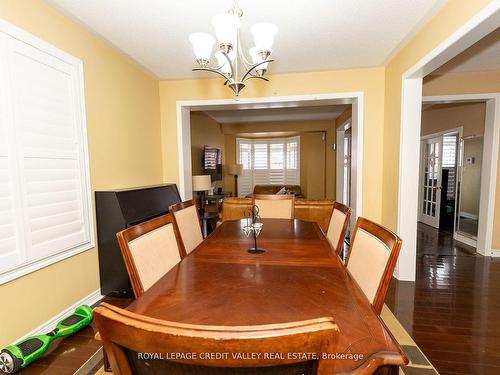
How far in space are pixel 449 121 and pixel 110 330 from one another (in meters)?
5.82

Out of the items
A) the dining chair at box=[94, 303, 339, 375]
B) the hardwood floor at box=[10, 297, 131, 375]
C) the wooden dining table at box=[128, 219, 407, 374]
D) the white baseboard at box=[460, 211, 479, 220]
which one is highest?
the dining chair at box=[94, 303, 339, 375]

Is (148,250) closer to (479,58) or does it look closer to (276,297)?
(276,297)

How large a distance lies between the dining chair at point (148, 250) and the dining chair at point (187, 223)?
0.22 m

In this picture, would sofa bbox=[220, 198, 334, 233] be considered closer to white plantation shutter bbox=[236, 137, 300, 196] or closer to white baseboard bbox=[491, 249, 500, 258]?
white baseboard bbox=[491, 249, 500, 258]

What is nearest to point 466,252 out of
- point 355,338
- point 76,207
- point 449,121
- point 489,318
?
point 489,318

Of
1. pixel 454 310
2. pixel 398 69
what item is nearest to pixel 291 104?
pixel 398 69

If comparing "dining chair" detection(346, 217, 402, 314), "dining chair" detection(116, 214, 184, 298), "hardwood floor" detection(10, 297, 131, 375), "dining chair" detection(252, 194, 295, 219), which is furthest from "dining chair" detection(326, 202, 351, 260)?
"hardwood floor" detection(10, 297, 131, 375)

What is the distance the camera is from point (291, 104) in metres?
3.50

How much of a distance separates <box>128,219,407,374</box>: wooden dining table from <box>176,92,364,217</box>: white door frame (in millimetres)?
2075

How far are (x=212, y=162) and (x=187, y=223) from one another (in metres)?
3.84

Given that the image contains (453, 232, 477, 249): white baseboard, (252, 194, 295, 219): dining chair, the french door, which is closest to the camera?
(252, 194, 295, 219): dining chair

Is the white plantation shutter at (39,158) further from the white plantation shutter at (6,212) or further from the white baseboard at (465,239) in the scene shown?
the white baseboard at (465,239)

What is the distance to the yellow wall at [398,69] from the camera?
71.6 inches

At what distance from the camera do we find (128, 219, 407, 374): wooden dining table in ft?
2.42
